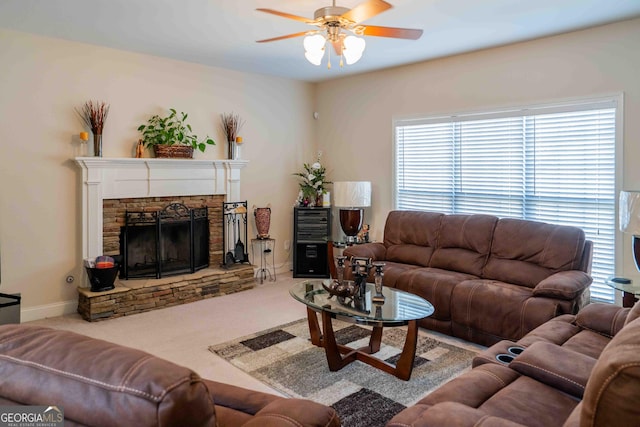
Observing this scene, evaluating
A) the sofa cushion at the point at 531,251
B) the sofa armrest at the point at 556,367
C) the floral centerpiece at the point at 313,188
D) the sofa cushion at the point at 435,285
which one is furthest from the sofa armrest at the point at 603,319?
the floral centerpiece at the point at 313,188

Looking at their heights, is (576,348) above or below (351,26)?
below

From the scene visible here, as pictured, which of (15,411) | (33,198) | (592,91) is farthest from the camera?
(33,198)

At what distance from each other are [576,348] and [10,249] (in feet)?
15.5

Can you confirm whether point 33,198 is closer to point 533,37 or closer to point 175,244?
point 175,244

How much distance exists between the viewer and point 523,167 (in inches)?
184

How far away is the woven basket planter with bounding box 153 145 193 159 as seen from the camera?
514 cm

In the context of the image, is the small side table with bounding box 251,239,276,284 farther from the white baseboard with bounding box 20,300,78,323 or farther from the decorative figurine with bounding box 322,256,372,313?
the decorative figurine with bounding box 322,256,372,313

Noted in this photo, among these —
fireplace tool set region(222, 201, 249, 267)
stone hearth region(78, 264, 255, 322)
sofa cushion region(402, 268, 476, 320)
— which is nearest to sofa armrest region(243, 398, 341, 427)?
sofa cushion region(402, 268, 476, 320)

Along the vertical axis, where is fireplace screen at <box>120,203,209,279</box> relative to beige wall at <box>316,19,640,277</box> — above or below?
below

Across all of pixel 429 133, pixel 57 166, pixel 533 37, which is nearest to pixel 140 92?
pixel 57 166

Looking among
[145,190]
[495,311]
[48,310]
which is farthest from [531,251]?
[48,310]

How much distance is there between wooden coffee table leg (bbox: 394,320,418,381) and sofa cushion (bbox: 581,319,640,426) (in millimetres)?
2013

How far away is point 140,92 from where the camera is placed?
16.7 ft

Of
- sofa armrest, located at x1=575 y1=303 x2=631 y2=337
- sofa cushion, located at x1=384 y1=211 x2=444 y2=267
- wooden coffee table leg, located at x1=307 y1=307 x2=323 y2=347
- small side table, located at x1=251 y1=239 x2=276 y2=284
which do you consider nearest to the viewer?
sofa armrest, located at x1=575 y1=303 x2=631 y2=337
